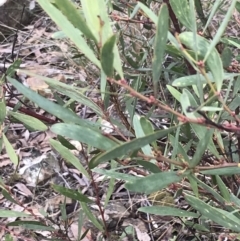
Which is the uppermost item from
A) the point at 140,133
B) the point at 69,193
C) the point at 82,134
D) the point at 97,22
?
the point at 97,22

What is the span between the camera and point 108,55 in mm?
478

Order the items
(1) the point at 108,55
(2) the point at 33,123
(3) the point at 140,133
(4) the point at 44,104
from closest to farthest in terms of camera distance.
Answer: (1) the point at 108,55
(4) the point at 44,104
(3) the point at 140,133
(2) the point at 33,123

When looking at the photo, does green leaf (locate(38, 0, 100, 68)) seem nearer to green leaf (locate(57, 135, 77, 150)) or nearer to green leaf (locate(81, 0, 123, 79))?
green leaf (locate(81, 0, 123, 79))

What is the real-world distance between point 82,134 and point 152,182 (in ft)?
0.32

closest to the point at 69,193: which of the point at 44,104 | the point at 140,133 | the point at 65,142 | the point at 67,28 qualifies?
the point at 65,142

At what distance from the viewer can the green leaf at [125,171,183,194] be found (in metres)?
0.55

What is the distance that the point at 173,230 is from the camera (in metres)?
1.50

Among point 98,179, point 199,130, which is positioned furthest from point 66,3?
point 98,179

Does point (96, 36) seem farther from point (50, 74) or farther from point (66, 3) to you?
point (50, 74)

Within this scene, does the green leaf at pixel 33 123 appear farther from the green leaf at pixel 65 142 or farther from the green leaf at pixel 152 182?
the green leaf at pixel 152 182

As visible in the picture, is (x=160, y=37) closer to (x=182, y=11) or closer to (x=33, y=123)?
(x=182, y=11)

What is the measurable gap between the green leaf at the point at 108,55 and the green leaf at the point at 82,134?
91 mm

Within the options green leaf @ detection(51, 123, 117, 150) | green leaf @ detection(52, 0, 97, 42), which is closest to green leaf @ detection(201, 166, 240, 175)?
green leaf @ detection(51, 123, 117, 150)

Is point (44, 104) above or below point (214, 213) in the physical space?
above
